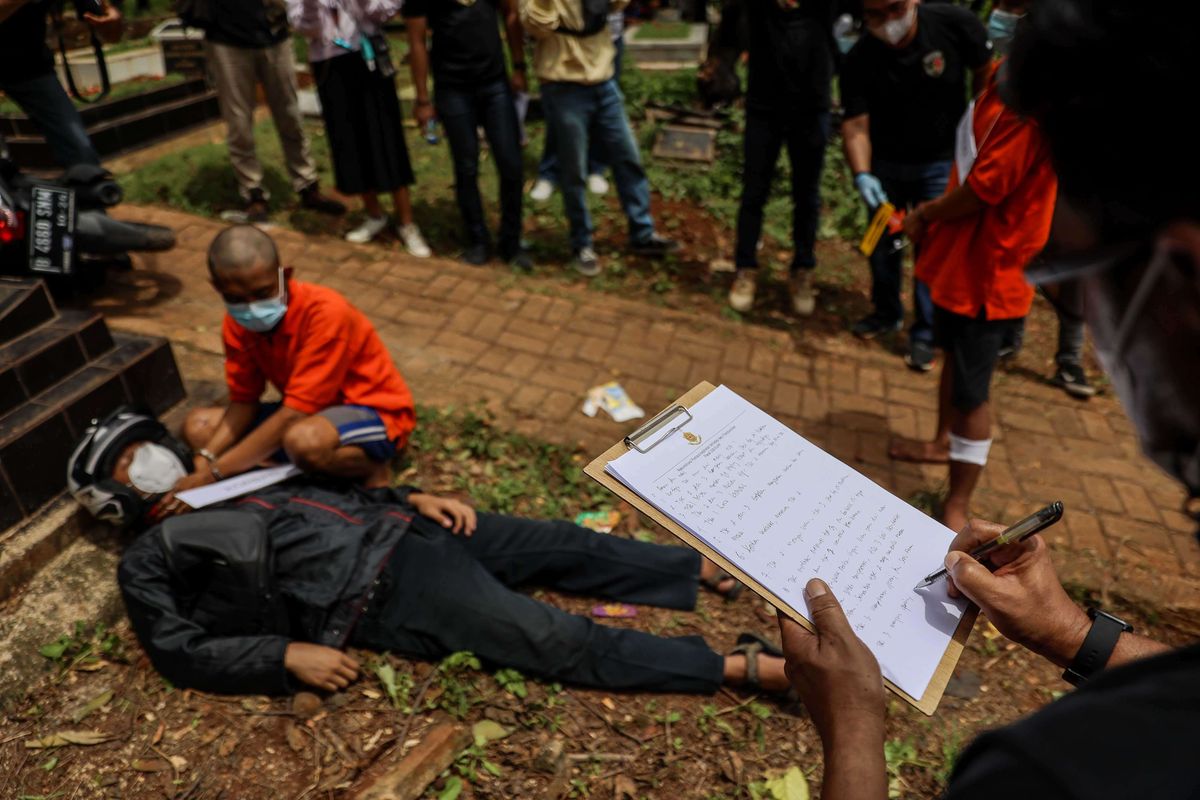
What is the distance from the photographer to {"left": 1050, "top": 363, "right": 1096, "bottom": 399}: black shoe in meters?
4.29

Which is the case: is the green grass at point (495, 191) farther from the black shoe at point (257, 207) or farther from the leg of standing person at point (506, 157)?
the leg of standing person at point (506, 157)

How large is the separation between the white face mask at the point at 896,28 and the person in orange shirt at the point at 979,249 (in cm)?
102

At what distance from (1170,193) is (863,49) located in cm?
361

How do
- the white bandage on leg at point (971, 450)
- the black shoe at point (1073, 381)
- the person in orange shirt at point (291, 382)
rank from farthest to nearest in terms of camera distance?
the black shoe at point (1073, 381) → the white bandage on leg at point (971, 450) → the person in orange shirt at point (291, 382)

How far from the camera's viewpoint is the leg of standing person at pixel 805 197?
4.46 meters

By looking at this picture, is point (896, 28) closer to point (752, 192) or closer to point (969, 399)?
point (752, 192)

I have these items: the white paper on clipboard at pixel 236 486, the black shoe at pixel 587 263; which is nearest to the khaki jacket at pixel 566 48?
the black shoe at pixel 587 263

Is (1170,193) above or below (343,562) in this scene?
above

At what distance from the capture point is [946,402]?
3.49m

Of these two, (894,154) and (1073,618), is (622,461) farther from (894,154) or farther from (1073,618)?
(894,154)

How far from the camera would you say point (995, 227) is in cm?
276

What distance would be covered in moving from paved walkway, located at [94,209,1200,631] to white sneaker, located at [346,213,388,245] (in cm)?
18

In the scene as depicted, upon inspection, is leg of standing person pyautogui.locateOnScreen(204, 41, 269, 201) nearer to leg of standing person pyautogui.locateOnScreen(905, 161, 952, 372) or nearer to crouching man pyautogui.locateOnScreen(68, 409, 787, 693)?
crouching man pyautogui.locateOnScreen(68, 409, 787, 693)

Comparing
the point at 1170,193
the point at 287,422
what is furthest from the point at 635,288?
the point at 1170,193
